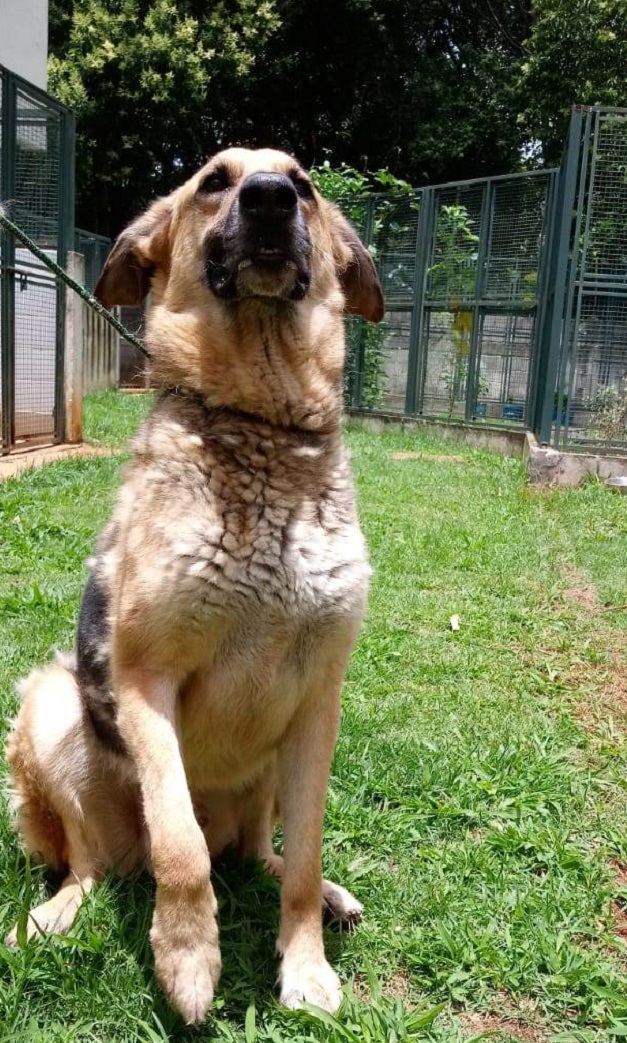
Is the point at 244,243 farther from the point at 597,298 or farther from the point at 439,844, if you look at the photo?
the point at 597,298

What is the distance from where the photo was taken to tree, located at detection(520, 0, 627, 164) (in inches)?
752

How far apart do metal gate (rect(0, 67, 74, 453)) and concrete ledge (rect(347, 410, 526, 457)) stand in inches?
239

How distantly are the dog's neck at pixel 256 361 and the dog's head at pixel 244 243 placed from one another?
0.07 m

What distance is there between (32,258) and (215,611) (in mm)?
7255

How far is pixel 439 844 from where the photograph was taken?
262 centimetres

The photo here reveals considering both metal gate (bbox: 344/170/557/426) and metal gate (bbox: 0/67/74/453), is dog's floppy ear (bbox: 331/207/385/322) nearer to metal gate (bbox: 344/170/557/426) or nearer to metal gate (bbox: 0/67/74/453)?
metal gate (bbox: 0/67/74/453)

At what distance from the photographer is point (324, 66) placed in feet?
77.4

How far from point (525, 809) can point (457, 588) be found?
98.1 inches

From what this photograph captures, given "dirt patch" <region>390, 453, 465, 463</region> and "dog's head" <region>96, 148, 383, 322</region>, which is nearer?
"dog's head" <region>96, 148, 383, 322</region>

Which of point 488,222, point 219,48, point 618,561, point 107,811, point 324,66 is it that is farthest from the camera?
point 324,66

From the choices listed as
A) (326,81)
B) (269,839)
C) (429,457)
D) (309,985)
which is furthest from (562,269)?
(326,81)

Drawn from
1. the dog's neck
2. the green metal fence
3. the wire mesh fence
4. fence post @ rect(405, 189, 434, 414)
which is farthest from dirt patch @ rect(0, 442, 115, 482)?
fence post @ rect(405, 189, 434, 414)

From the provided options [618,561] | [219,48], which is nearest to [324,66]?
[219,48]

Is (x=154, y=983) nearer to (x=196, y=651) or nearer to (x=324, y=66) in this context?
(x=196, y=651)
